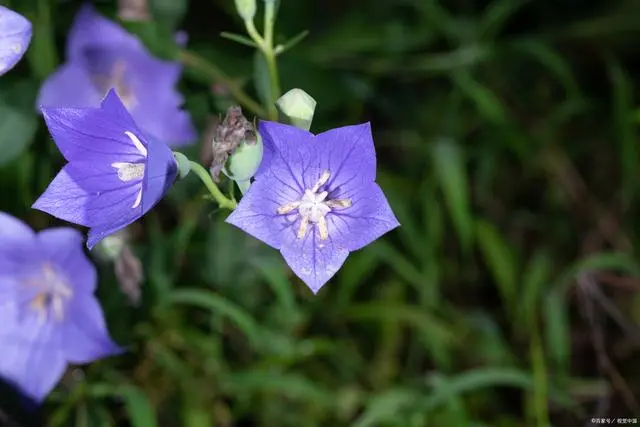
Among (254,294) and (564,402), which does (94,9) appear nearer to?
(254,294)

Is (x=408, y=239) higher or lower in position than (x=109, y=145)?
lower

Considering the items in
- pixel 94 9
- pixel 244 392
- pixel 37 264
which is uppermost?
pixel 94 9

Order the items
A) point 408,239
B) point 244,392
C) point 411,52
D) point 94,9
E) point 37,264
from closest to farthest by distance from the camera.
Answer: point 37,264
point 94,9
point 244,392
point 408,239
point 411,52

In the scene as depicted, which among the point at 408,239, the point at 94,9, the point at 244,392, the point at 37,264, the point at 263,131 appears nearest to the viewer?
the point at 263,131

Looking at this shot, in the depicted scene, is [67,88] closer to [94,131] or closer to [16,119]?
[16,119]

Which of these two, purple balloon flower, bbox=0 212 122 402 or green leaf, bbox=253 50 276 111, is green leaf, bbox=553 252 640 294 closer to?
green leaf, bbox=253 50 276 111

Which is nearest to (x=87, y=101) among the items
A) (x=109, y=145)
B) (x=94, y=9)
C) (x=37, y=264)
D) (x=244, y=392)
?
(x=94, y=9)

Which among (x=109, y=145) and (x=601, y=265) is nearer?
(x=109, y=145)

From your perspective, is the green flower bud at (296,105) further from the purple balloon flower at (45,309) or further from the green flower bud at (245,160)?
the purple balloon flower at (45,309)

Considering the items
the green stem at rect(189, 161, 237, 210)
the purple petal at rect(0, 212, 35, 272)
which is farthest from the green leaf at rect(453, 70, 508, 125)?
the purple petal at rect(0, 212, 35, 272)
